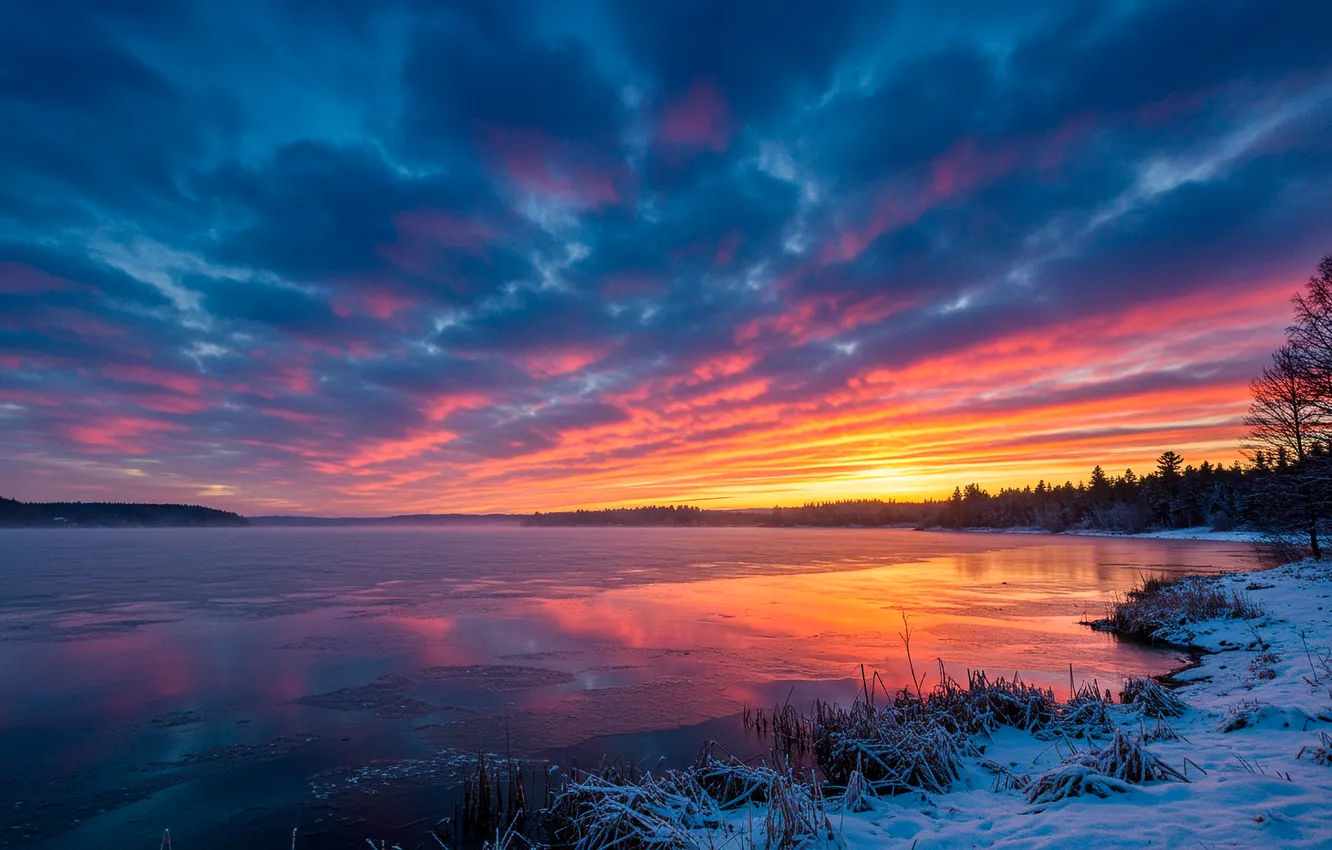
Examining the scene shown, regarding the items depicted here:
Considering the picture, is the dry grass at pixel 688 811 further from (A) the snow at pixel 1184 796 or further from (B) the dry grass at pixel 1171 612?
(B) the dry grass at pixel 1171 612

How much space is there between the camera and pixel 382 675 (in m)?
14.7

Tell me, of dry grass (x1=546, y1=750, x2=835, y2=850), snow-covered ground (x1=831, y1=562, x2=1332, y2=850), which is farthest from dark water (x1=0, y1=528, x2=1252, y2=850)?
snow-covered ground (x1=831, y1=562, x2=1332, y2=850)

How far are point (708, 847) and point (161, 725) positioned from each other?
11189 millimetres

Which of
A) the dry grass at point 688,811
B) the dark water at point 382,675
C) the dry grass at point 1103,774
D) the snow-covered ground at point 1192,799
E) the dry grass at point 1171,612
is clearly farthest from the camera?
the dry grass at point 1171,612

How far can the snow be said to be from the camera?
16.8 feet

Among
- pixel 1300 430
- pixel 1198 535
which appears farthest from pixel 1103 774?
pixel 1198 535

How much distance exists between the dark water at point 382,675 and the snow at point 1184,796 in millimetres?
4247

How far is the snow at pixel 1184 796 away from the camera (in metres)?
5.11

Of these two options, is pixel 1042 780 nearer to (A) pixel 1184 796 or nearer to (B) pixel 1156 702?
(A) pixel 1184 796

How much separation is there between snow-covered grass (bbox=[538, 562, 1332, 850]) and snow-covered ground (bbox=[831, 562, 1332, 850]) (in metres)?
0.02

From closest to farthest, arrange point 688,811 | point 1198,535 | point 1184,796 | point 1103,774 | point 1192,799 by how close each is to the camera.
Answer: point 1192,799 < point 1184,796 < point 1103,774 < point 688,811 < point 1198,535

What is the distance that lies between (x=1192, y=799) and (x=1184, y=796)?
11cm

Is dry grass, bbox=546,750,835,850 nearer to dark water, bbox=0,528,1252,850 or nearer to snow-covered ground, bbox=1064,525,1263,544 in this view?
dark water, bbox=0,528,1252,850

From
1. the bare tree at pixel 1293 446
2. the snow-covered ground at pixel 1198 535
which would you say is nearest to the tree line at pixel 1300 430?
the bare tree at pixel 1293 446
